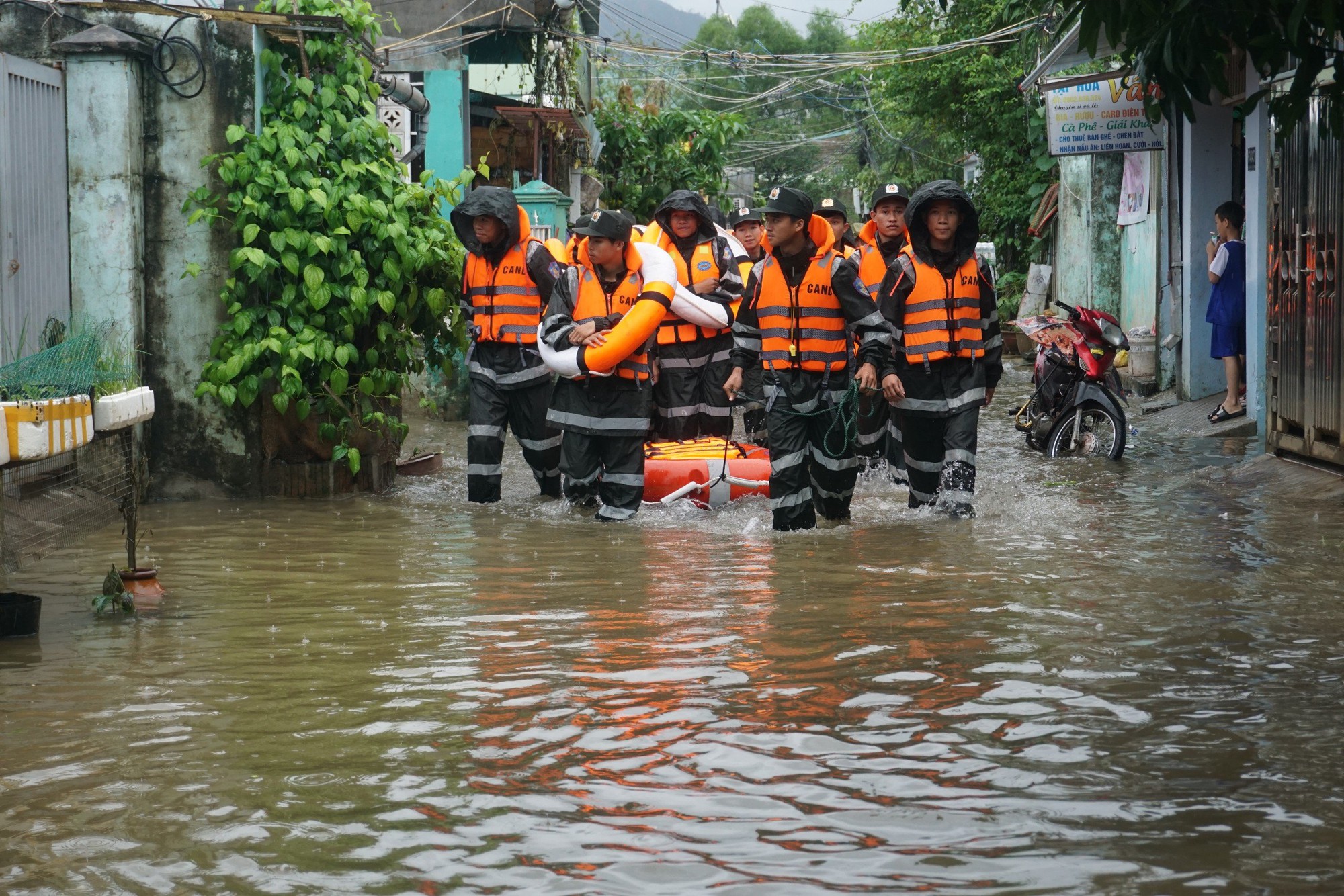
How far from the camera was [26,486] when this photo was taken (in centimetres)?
649

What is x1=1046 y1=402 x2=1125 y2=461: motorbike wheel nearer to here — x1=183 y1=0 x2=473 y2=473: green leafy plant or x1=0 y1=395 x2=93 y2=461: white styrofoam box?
x1=183 y1=0 x2=473 y2=473: green leafy plant

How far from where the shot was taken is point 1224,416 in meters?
13.3

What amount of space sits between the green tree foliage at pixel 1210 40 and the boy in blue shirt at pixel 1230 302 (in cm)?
862

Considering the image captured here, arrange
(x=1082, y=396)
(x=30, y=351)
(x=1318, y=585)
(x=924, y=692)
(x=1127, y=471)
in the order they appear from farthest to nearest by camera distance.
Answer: (x=1082, y=396) < (x=1127, y=471) < (x=30, y=351) < (x=1318, y=585) < (x=924, y=692)

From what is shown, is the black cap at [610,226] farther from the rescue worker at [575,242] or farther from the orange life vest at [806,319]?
the rescue worker at [575,242]

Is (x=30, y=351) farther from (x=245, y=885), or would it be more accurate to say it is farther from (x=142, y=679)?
(x=245, y=885)

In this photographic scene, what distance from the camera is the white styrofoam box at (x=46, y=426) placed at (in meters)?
5.77

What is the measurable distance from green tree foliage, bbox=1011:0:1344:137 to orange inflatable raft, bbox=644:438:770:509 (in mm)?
5541

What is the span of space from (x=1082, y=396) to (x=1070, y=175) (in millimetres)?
11452

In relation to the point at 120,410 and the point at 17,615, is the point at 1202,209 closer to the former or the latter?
the point at 120,410

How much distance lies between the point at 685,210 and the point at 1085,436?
3.65 m

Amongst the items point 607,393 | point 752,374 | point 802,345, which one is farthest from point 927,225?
point 752,374

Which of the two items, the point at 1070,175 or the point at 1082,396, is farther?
the point at 1070,175

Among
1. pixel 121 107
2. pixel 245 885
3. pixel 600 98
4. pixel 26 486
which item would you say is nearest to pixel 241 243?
pixel 121 107
